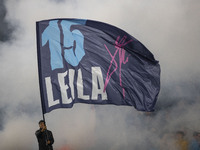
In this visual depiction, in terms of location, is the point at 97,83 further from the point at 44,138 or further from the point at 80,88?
the point at 44,138

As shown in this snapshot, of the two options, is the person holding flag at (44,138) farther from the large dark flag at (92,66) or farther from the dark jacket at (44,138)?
the large dark flag at (92,66)

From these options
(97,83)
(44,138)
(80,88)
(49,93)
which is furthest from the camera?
(97,83)

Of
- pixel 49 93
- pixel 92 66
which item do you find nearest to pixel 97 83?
pixel 92 66

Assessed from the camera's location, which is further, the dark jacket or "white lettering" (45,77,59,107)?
the dark jacket

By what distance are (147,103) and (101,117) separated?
18.5 feet

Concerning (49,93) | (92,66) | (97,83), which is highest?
(92,66)

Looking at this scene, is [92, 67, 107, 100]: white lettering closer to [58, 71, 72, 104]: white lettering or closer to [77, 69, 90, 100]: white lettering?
[77, 69, 90, 100]: white lettering

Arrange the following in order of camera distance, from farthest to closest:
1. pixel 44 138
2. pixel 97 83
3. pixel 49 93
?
pixel 97 83 < pixel 44 138 < pixel 49 93

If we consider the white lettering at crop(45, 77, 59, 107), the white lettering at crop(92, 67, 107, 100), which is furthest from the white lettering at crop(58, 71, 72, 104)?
the white lettering at crop(92, 67, 107, 100)

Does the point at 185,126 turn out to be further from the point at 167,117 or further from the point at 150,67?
the point at 150,67

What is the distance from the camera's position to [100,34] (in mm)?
5789

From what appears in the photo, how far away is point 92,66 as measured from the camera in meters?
5.51

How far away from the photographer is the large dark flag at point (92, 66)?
5.05m

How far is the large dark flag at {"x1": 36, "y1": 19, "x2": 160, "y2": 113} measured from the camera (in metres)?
5.05
